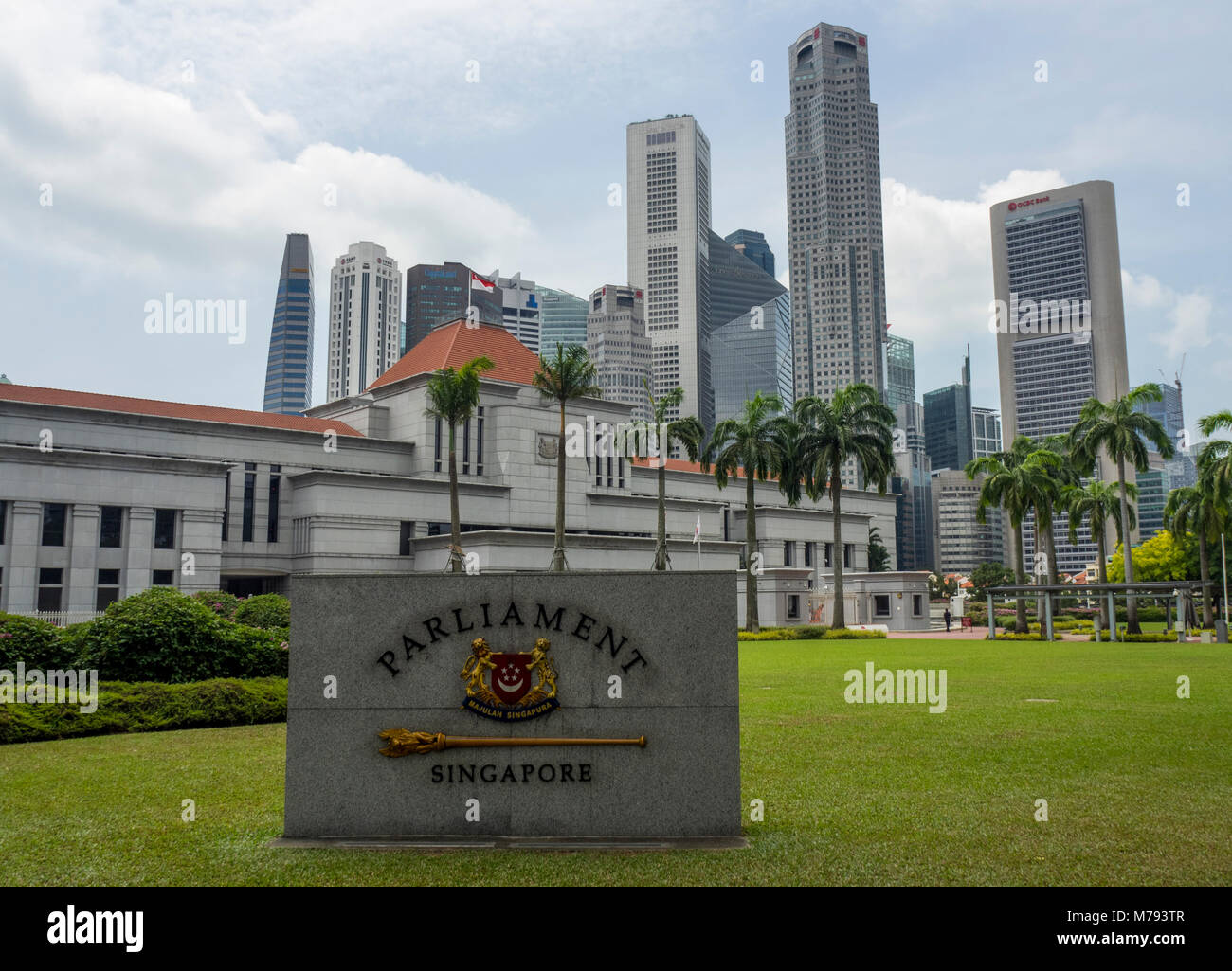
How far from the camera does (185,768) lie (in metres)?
12.0

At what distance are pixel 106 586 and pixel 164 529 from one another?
153 inches

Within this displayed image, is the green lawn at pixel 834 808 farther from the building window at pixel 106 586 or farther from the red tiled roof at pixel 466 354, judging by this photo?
the red tiled roof at pixel 466 354

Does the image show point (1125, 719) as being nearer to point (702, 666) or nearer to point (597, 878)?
point (702, 666)

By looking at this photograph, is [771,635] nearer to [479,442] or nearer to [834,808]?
[479,442]

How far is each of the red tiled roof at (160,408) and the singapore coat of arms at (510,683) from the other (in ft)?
160

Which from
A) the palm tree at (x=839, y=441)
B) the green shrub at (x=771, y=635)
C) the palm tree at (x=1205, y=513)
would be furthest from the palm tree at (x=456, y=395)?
the palm tree at (x=1205, y=513)

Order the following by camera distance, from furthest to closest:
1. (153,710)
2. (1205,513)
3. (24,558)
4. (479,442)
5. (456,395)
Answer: (479,442)
(1205,513)
(456,395)
(24,558)
(153,710)

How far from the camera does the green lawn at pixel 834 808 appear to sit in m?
7.37

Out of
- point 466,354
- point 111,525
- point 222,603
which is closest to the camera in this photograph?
point 222,603

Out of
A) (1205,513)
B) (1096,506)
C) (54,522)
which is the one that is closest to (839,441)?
(1205,513)

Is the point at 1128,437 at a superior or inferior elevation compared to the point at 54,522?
superior

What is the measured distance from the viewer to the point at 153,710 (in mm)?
15852

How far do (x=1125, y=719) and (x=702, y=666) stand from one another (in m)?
10.7
